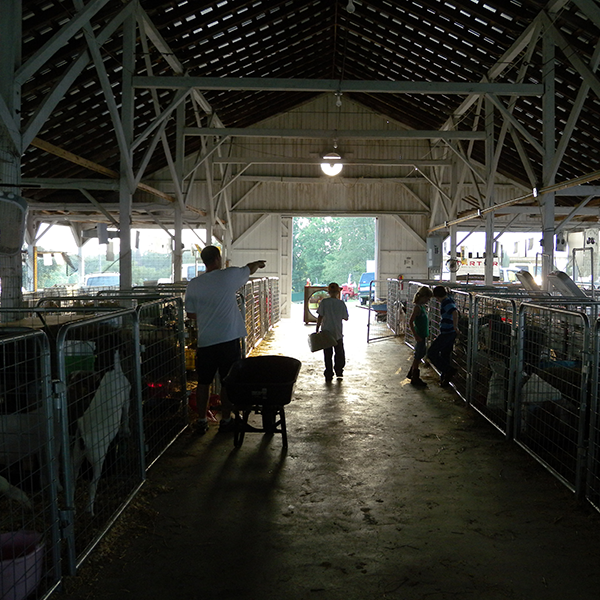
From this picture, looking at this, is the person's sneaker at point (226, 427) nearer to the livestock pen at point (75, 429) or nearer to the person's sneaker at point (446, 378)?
the livestock pen at point (75, 429)

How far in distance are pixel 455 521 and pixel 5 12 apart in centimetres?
633

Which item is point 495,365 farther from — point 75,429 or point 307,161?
point 307,161

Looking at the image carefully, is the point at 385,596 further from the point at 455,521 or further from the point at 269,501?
the point at 269,501

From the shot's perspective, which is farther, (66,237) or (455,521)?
(66,237)

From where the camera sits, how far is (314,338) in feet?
27.7

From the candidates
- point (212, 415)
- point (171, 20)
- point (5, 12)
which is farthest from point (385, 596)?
point (171, 20)

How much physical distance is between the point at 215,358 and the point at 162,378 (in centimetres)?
56

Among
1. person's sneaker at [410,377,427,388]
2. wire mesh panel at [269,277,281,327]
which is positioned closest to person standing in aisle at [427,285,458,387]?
person's sneaker at [410,377,427,388]

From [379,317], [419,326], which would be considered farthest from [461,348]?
[379,317]

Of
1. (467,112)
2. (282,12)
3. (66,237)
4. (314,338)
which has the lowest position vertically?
(314,338)

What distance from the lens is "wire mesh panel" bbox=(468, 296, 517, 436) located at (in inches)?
214

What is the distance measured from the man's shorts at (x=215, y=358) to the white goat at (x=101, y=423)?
55.2 inches

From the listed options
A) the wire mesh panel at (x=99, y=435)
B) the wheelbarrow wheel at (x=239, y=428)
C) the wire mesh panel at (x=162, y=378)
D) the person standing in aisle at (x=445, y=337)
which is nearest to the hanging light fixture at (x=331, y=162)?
the person standing in aisle at (x=445, y=337)

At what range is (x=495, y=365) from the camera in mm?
6066
